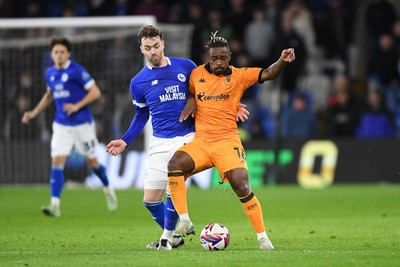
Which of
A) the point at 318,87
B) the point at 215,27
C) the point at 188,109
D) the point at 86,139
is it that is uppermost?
the point at 188,109

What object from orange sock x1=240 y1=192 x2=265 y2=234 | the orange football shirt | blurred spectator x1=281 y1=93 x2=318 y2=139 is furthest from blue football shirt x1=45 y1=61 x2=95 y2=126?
blurred spectator x1=281 y1=93 x2=318 y2=139

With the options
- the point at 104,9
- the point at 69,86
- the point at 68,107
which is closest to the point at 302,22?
the point at 104,9

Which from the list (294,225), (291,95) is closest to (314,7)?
(291,95)

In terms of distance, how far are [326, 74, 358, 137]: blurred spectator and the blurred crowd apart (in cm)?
2

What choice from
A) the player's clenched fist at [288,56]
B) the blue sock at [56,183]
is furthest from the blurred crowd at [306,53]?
the player's clenched fist at [288,56]

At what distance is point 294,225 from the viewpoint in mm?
13492

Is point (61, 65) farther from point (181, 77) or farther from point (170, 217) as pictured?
point (170, 217)

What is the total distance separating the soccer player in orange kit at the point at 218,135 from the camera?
1007 centimetres

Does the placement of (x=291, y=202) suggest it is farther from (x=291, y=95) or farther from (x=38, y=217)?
(x=291, y=95)

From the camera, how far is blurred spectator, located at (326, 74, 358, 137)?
72.6 feet

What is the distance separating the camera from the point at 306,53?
2386 cm

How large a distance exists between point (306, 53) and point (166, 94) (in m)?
13.6

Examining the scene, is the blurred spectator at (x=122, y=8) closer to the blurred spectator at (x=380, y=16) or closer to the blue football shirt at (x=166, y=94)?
the blurred spectator at (x=380, y=16)

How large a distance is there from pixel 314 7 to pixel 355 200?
867 centimetres
